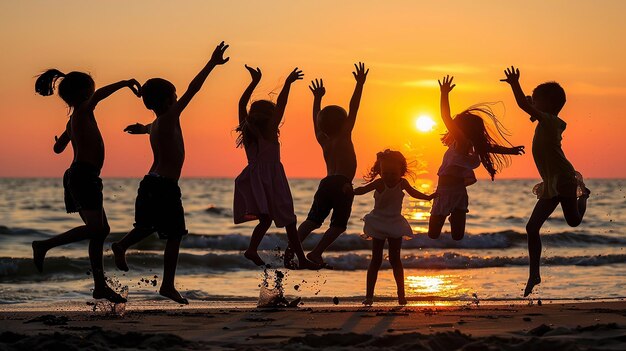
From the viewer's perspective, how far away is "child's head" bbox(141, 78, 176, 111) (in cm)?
933

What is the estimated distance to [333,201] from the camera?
10328 mm

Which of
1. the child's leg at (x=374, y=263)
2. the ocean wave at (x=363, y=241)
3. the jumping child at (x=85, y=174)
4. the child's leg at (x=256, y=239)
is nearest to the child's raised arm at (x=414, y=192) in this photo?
the child's leg at (x=374, y=263)

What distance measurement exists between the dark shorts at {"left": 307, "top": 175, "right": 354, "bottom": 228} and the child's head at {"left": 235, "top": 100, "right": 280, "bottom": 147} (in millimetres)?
818

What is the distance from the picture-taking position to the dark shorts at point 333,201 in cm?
1033

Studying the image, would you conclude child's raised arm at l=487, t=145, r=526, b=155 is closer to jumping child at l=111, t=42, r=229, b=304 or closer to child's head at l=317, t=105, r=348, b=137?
child's head at l=317, t=105, r=348, b=137

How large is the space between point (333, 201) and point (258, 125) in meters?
1.16

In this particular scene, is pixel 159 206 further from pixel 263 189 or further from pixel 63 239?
pixel 263 189

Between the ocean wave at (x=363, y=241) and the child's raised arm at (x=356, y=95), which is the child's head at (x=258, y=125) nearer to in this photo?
the child's raised arm at (x=356, y=95)

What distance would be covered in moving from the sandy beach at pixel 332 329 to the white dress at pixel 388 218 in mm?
960

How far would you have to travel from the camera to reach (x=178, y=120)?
9383 mm

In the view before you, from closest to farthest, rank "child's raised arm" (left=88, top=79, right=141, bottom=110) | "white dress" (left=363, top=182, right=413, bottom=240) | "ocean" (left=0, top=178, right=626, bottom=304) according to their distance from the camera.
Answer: "child's raised arm" (left=88, top=79, right=141, bottom=110) → "white dress" (left=363, top=182, right=413, bottom=240) → "ocean" (left=0, top=178, right=626, bottom=304)

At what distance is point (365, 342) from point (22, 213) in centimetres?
3296

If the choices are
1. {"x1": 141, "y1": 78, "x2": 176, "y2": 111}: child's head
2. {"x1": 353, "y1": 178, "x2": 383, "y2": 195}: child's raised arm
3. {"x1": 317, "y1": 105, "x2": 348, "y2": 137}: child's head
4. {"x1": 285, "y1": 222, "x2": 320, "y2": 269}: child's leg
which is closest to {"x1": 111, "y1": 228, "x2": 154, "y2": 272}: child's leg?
{"x1": 141, "y1": 78, "x2": 176, "y2": 111}: child's head

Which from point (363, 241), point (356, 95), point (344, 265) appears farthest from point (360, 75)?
point (363, 241)
